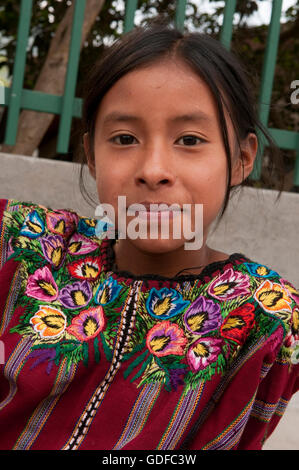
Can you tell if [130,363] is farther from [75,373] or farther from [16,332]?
[16,332]

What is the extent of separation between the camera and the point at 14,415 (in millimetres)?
1441

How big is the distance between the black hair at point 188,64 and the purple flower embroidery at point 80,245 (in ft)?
0.94

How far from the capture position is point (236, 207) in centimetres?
234

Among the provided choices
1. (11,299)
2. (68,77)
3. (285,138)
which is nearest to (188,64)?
(11,299)

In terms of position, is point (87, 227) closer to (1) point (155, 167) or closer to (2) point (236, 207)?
(1) point (155, 167)

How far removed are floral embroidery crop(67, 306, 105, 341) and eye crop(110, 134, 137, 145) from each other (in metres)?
0.44

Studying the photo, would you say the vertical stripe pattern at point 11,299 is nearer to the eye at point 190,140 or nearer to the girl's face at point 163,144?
the girl's face at point 163,144

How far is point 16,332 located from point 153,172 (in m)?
0.54

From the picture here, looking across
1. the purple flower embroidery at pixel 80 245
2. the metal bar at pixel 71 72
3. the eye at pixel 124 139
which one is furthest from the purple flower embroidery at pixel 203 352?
the metal bar at pixel 71 72

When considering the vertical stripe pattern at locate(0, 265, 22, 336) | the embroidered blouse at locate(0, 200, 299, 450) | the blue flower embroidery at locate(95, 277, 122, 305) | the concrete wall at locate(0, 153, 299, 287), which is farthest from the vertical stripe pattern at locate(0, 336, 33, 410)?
the concrete wall at locate(0, 153, 299, 287)

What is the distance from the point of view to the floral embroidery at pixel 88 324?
149 cm

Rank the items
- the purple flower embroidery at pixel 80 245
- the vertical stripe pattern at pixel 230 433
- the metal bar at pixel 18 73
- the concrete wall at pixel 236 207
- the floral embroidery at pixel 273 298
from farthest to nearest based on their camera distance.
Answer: the metal bar at pixel 18 73, the concrete wall at pixel 236 207, the purple flower embroidery at pixel 80 245, the floral embroidery at pixel 273 298, the vertical stripe pattern at pixel 230 433

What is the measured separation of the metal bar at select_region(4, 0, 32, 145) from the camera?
93.1 inches

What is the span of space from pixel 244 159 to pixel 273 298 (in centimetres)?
45
